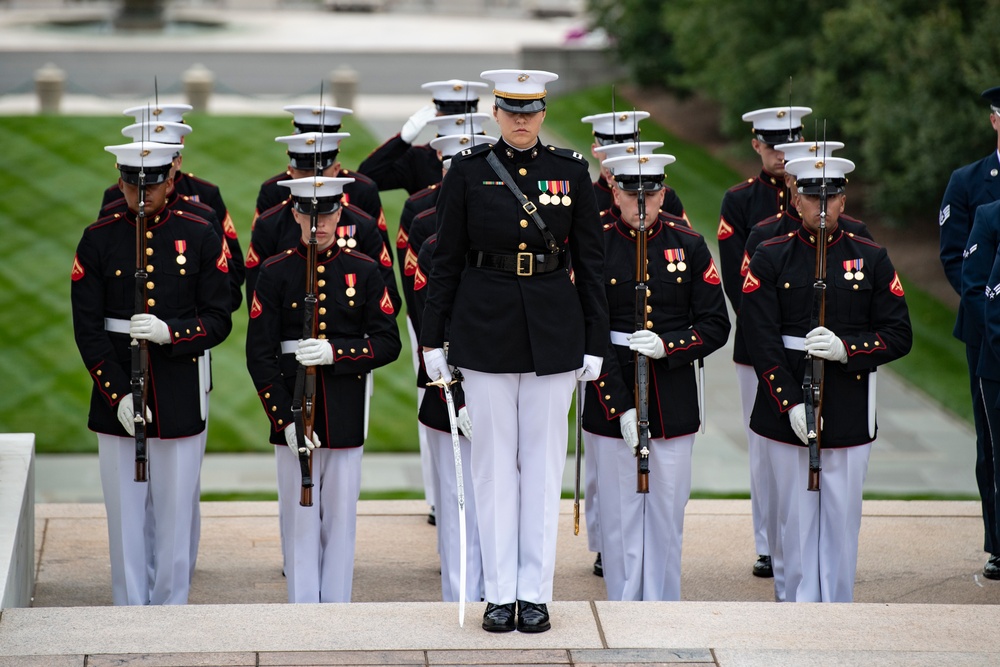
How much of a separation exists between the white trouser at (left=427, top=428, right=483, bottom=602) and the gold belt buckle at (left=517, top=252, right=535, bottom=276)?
5.25ft

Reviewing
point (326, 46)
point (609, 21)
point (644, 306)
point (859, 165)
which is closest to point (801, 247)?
point (644, 306)

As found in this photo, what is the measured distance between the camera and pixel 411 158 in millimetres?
8438

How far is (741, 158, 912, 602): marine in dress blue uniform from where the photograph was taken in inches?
243

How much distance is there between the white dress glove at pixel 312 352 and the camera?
6051 mm

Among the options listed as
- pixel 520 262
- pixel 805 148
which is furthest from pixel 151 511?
pixel 805 148

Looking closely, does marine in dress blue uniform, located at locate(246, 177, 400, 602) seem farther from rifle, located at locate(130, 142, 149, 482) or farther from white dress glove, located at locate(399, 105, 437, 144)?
white dress glove, located at locate(399, 105, 437, 144)

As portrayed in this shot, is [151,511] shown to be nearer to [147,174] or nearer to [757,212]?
[147,174]

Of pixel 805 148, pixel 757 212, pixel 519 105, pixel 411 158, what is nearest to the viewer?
pixel 519 105

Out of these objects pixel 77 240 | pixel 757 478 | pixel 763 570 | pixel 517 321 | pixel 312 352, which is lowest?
pixel 77 240

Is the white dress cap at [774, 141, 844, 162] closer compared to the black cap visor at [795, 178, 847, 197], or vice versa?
the black cap visor at [795, 178, 847, 197]

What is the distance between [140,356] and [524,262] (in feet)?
6.59

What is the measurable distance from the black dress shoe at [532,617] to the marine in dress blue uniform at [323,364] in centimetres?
141

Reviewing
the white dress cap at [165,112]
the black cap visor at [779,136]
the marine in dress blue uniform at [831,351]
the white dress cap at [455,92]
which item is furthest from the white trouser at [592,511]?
the white dress cap at [165,112]

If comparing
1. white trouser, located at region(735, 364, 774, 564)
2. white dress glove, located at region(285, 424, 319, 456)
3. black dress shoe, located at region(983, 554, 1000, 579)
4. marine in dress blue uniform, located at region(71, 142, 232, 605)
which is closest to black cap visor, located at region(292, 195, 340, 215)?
marine in dress blue uniform, located at region(71, 142, 232, 605)
